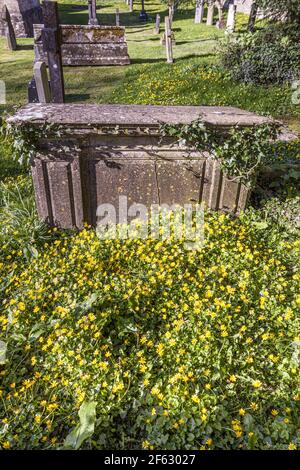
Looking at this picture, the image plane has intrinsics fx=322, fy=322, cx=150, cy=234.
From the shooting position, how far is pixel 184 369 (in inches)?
115

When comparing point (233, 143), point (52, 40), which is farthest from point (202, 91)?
point (233, 143)

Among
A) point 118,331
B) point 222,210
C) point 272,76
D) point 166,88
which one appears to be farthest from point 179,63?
point 118,331

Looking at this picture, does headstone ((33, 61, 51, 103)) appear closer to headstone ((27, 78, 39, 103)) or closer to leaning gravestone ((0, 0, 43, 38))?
headstone ((27, 78, 39, 103))

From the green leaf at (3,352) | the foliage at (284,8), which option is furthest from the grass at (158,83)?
the green leaf at (3,352)

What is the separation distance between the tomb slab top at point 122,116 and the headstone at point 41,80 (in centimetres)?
242

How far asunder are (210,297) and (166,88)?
813 centimetres

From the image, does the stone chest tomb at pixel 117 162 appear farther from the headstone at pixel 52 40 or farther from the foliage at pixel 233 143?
the headstone at pixel 52 40

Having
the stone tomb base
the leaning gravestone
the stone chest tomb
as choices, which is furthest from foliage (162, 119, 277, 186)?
the leaning gravestone

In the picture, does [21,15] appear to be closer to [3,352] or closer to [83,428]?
[3,352]

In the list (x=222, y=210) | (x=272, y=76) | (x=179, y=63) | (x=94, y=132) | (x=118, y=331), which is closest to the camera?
(x=118, y=331)

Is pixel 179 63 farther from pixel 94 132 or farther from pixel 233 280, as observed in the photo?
pixel 233 280

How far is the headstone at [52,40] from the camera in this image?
5863 mm

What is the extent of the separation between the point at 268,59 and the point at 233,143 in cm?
734

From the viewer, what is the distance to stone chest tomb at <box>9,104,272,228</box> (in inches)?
153
